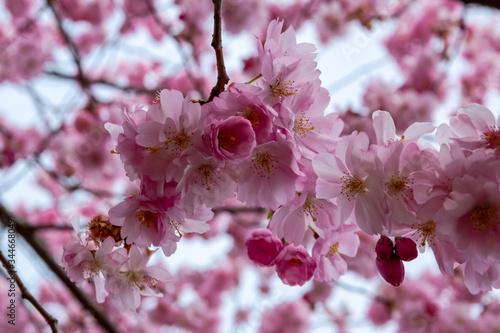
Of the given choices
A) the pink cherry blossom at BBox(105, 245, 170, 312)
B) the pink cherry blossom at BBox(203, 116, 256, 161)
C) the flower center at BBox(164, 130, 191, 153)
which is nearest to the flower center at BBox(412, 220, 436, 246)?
the pink cherry blossom at BBox(203, 116, 256, 161)

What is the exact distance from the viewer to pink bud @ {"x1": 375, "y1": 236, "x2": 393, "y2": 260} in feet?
3.32

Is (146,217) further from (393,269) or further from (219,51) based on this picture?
(393,269)

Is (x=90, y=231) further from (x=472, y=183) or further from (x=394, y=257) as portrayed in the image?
(x=472, y=183)

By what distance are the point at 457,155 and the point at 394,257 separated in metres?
0.27

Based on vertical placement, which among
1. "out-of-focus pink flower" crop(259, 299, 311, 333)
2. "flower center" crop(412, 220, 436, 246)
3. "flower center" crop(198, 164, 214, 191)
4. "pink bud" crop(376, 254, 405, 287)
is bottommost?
"out-of-focus pink flower" crop(259, 299, 311, 333)

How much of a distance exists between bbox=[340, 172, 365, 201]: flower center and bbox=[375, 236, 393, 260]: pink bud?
0.13m

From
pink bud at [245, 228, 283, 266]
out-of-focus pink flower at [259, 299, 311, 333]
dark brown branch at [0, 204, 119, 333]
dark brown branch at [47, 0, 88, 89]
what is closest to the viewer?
pink bud at [245, 228, 283, 266]

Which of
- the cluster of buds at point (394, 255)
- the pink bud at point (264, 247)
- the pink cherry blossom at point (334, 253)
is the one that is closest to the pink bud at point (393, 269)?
the cluster of buds at point (394, 255)

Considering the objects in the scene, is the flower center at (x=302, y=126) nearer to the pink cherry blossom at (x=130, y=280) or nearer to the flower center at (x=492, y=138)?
the flower center at (x=492, y=138)

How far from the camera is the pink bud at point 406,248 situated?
100 cm

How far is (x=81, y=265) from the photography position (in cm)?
112

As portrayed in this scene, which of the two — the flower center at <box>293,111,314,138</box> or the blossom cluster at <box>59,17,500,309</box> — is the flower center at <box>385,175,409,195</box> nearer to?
the blossom cluster at <box>59,17,500,309</box>

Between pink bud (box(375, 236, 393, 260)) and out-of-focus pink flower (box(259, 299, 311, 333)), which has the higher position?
pink bud (box(375, 236, 393, 260))

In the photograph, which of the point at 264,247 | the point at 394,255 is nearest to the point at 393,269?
the point at 394,255
